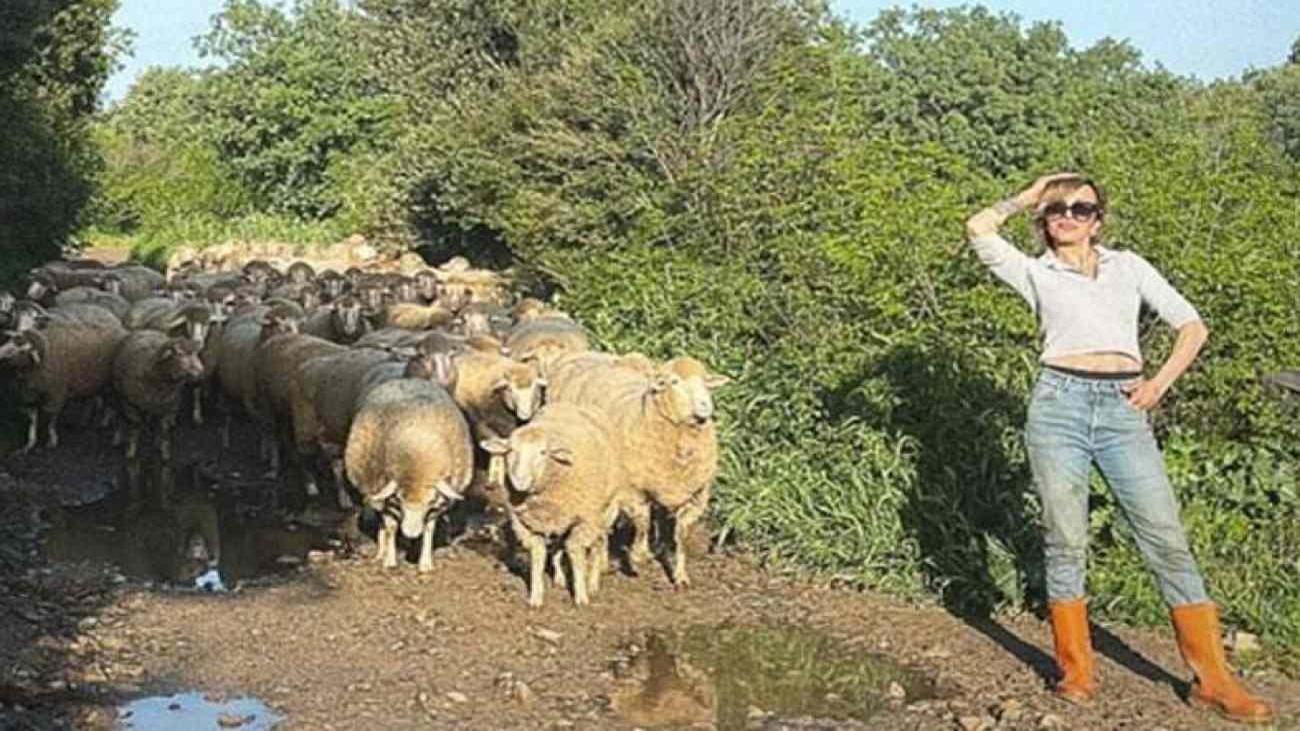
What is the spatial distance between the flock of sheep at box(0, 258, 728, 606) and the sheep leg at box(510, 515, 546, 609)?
0.01 m

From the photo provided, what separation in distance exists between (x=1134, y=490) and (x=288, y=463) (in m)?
9.82

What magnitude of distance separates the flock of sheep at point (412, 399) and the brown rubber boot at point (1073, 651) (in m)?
3.23

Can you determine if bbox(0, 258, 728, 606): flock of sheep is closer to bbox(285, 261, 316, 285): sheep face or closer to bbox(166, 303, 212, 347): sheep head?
bbox(166, 303, 212, 347): sheep head

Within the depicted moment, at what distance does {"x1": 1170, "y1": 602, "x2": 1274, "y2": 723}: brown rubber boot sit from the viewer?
24.2ft

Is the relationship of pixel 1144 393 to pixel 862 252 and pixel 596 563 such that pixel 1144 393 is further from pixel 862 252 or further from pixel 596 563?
pixel 862 252

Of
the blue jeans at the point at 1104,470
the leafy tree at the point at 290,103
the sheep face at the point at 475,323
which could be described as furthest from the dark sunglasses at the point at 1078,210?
the leafy tree at the point at 290,103

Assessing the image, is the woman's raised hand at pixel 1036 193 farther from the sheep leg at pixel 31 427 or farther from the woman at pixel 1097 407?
the sheep leg at pixel 31 427

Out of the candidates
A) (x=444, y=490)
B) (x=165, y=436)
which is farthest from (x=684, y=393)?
(x=165, y=436)

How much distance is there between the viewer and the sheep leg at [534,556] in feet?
33.0

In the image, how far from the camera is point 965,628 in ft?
30.7

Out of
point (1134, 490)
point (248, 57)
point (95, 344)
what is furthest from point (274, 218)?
point (1134, 490)

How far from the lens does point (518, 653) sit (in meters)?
8.98

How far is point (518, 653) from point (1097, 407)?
11.5ft

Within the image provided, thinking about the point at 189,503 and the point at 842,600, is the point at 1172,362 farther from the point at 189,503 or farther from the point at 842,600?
the point at 189,503
